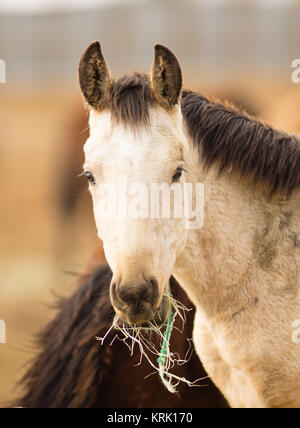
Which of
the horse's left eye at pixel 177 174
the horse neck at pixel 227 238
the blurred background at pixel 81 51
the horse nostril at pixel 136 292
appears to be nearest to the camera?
the horse nostril at pixel 136 292

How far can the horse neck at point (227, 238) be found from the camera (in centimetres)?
271

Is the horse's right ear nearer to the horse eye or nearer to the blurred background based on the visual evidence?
the horse eye

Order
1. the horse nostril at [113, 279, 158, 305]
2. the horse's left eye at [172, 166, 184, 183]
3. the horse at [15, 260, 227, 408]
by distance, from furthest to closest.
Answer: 1. the horse at [15, 260, 227, 408]
2. the horse's left eye at [172, 166, 184, 183]
3. the horse nostril at [113, 279, 158, 305]

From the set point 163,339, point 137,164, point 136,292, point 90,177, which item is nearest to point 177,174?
point 137,164

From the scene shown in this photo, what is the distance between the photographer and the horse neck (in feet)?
8.91

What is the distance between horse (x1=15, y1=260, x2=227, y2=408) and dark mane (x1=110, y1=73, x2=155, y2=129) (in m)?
1.35

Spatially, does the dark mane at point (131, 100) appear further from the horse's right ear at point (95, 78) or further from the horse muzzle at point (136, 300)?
the horse muzzle at point (136, 300)

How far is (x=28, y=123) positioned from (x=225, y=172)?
1726 centimetres

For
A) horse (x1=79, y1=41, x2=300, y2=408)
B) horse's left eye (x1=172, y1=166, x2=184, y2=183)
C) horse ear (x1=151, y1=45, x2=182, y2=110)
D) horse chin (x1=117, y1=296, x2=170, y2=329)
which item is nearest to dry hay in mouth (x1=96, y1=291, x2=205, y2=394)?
horse chin (x1=117, y1=296, x2=170, y2=329)

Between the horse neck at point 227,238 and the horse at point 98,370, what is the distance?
Result: 29.3 inches

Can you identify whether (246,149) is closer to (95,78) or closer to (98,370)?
(95,78)

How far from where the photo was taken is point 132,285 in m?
2.20

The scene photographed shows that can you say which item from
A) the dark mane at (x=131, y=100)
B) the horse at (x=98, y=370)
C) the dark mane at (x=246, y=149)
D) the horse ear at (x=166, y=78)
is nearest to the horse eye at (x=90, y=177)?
the dark mane at (x=131, y=100)
